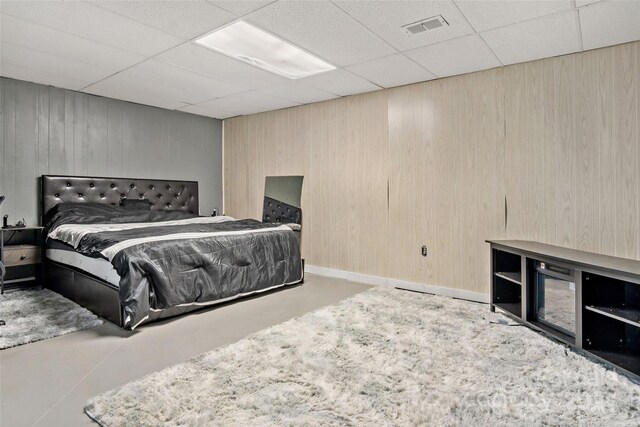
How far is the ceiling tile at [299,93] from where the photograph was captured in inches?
175

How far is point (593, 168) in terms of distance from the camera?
3.16 metres

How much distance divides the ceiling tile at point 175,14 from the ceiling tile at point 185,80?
2.86 feet

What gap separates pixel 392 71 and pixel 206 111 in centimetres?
319

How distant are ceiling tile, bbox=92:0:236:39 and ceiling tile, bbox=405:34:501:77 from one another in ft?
5.62

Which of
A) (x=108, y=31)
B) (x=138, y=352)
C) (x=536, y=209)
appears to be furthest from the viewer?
(x=536, y=209)

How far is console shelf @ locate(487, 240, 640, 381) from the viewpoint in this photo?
2230mm

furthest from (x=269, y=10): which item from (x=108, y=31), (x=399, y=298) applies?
(x=399, y=298)

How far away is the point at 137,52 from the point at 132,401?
9.58 ft

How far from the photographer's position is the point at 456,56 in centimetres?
339

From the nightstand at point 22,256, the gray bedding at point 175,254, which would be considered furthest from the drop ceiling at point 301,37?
the nightstand at point 22,256

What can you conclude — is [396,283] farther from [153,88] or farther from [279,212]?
[153,88]

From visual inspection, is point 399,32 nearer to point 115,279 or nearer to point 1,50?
point 115,279

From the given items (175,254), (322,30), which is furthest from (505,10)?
(175,254)

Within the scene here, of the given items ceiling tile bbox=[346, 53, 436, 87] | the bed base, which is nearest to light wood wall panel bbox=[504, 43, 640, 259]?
ceiling tile bbox=[346, 53, 436, 87]
